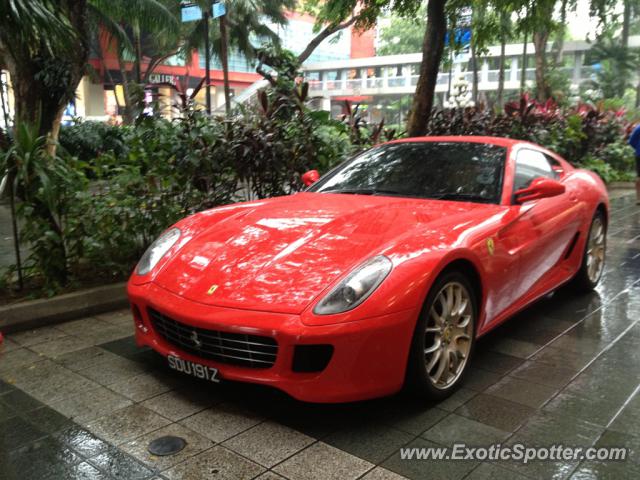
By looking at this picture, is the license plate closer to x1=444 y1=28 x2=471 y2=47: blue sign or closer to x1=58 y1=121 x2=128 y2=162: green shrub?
x1=444 y1=28 x2=471 y2=47: blue sign

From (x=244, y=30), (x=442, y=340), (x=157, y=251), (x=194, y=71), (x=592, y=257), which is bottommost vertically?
(x=592, y=257)

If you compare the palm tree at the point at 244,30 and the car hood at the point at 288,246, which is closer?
the car hood at the point at 288,246

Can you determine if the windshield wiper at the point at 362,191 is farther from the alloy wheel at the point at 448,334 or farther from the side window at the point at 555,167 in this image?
the side window at the point at 555,167

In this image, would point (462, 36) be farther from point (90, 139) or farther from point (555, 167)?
point (90, 139)

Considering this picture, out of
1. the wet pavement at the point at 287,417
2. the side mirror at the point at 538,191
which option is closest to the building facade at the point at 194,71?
the wet pavement at the point at 287,417

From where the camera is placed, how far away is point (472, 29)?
32.0 ft

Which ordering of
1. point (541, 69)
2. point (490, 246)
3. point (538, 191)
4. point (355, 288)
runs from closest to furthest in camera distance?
point (355, 288)
point (490, 246)
point (538, 191)
point (541, 69)

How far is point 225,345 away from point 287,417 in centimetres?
49

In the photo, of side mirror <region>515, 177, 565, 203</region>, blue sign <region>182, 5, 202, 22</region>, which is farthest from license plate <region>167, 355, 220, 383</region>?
blue sign <region>182, 5, 202, 22</region>

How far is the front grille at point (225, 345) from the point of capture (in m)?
2.76

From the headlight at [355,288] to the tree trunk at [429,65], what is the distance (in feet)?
19.5

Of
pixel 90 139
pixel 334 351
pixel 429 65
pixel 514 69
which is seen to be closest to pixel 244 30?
pixel 90 139

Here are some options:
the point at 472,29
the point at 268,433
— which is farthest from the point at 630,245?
the point at 268,433

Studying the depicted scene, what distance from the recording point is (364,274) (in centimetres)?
283
